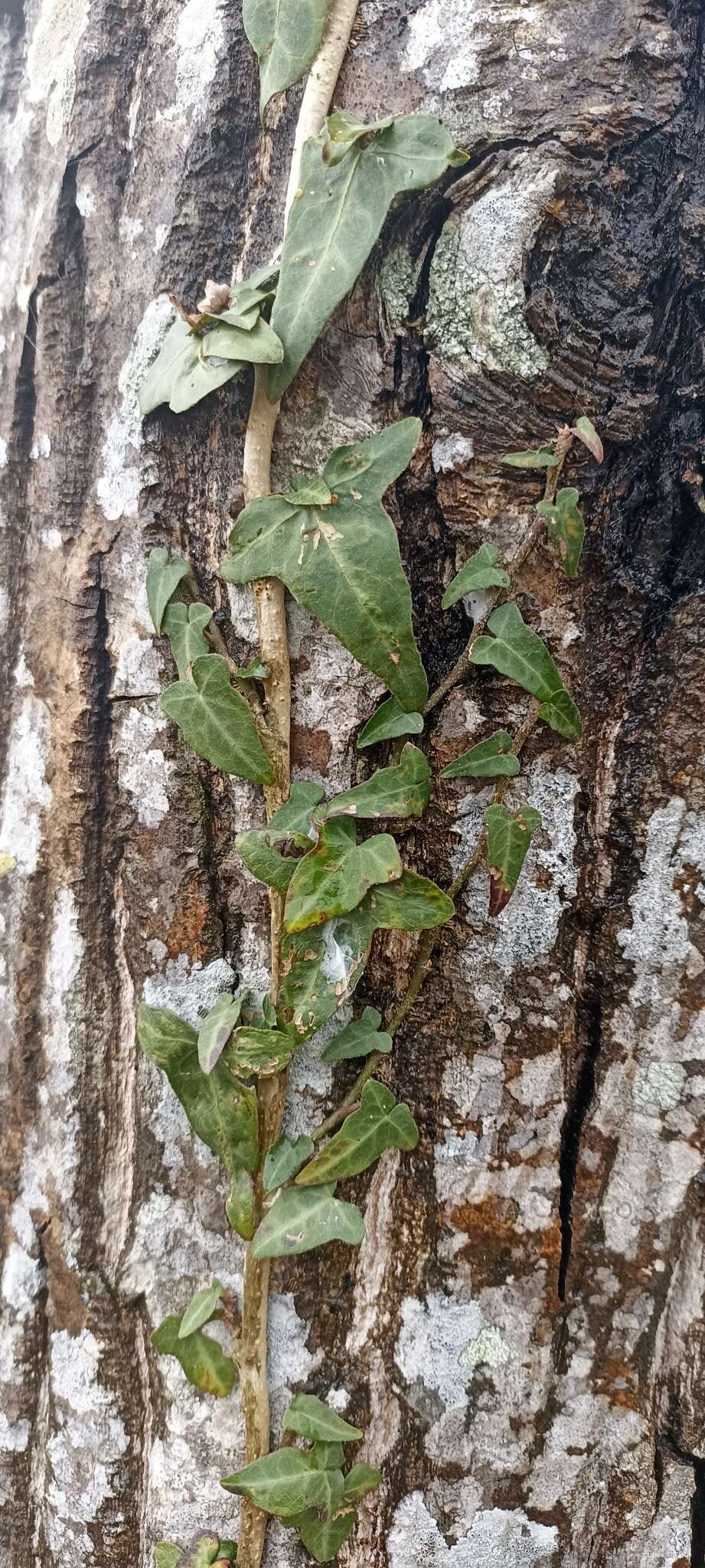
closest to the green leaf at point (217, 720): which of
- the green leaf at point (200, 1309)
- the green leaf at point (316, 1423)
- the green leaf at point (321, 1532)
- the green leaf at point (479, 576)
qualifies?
the green leaf at point (479, 576)

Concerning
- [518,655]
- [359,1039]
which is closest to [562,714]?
[518,655]

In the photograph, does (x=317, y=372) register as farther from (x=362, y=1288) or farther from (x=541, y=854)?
(x=362, y=1288)

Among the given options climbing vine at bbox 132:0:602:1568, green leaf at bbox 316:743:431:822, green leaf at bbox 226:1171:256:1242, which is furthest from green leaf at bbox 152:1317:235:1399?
green leaf at bbox 316:743:431:822

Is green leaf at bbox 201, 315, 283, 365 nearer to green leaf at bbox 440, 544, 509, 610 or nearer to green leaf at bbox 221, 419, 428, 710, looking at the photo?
green leaf at bbox 221, 419, 428, 710

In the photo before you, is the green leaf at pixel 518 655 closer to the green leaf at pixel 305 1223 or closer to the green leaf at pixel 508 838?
the green leaf at pixel 508 838

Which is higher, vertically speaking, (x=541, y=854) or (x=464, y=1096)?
(x=541, y=854)

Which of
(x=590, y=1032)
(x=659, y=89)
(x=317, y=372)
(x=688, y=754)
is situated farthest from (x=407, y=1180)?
(x=659, y=89)
